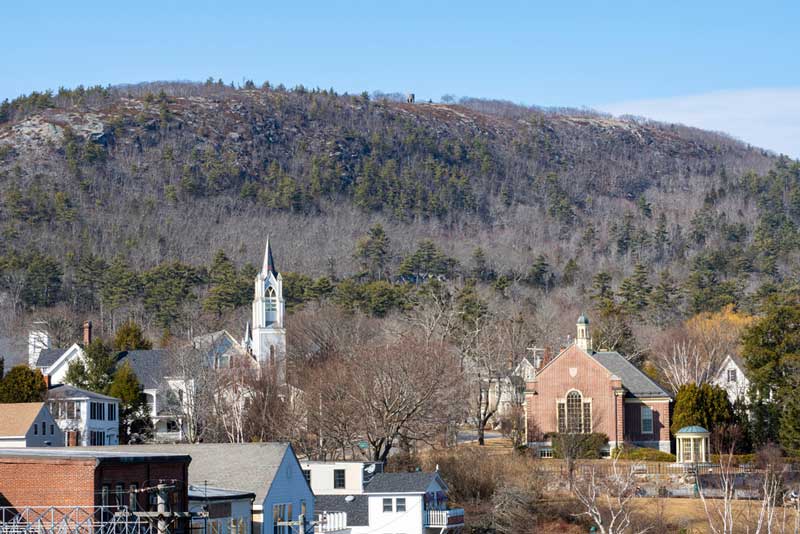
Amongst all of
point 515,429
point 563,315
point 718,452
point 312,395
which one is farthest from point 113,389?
point 563,315

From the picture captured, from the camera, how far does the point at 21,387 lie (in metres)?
81.9

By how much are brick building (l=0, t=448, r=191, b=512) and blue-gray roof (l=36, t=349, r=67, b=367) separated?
59.0 meters

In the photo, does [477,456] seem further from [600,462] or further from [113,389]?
[113,389]

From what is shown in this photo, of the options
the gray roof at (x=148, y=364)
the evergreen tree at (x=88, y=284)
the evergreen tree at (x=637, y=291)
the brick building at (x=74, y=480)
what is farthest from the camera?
the evergreen tree at (x=88, y=284)

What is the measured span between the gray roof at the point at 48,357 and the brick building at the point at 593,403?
3639 centimetres

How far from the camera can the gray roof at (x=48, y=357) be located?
10294 centimetres

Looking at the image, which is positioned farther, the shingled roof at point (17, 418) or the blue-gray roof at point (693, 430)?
the blue-gray roof at point (693, 430)

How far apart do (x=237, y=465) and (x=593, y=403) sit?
32423mm

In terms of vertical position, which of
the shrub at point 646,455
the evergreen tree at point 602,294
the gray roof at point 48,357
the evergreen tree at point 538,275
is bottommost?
the shrub at point 646,455

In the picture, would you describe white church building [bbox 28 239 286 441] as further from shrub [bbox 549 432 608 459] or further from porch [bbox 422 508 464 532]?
porch [bbox 422 508 464 532]

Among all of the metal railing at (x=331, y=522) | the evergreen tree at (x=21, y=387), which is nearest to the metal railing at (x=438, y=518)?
the metal railing at (x=331, y=522)

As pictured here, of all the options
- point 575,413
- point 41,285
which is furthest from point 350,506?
point 41,285

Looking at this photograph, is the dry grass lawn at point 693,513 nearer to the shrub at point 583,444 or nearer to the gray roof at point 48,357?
the shrub at point 583,444

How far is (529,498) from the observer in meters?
66.1
